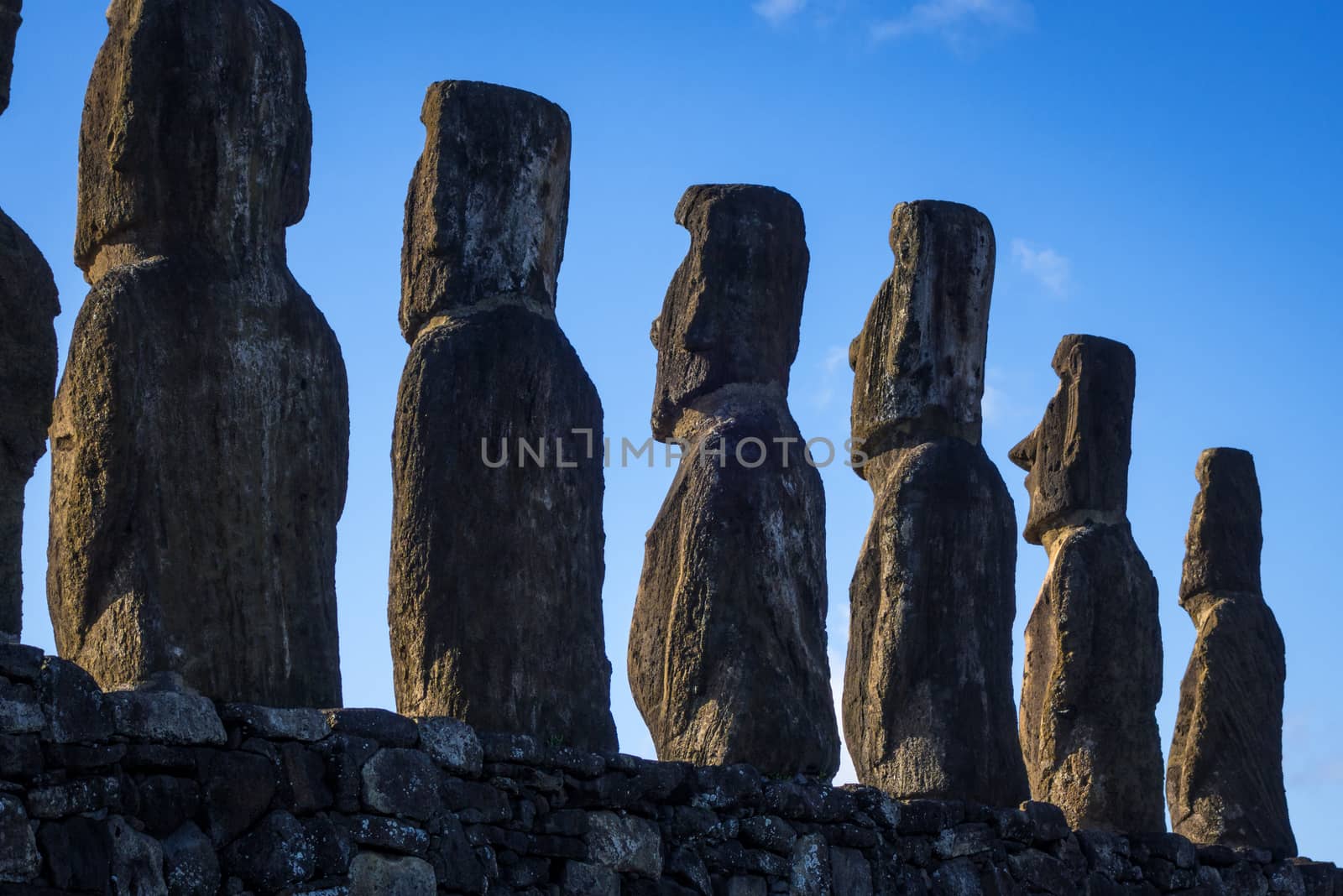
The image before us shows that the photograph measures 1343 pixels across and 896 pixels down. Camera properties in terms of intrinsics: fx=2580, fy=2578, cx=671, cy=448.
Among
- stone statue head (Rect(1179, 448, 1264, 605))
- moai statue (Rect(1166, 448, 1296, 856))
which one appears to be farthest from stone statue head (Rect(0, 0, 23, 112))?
stone statue head (Rect(1179, 448, 1264, 605))

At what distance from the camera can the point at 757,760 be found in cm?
1339

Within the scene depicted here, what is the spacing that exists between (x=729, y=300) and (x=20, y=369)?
5287 mm

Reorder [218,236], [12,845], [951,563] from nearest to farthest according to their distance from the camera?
[12,845] → [218,236] → [951,563]

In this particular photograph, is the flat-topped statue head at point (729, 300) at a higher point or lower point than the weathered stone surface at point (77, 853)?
higher

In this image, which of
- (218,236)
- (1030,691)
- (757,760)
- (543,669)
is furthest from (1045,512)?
(218,236)

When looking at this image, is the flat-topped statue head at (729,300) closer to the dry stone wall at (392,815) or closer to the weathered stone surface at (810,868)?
the dry stone wall at (392,815)

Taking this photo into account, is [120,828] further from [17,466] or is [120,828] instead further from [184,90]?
[184,90]

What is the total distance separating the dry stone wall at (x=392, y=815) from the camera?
384 inches

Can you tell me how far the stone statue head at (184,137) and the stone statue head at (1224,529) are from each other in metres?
9.48

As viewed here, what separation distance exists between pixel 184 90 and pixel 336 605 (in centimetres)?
242

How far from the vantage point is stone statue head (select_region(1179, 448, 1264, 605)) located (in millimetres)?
19109

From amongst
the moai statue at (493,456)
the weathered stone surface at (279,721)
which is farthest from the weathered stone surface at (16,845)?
the moai statue at (493,456)

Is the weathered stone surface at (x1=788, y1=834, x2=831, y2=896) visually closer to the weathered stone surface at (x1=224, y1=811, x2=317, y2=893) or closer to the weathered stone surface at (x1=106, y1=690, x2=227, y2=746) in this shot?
the weathered stone surface at (x1=224, y1=811, x2=317, y2=893)

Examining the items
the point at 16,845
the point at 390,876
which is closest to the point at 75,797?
the point at 16,845
